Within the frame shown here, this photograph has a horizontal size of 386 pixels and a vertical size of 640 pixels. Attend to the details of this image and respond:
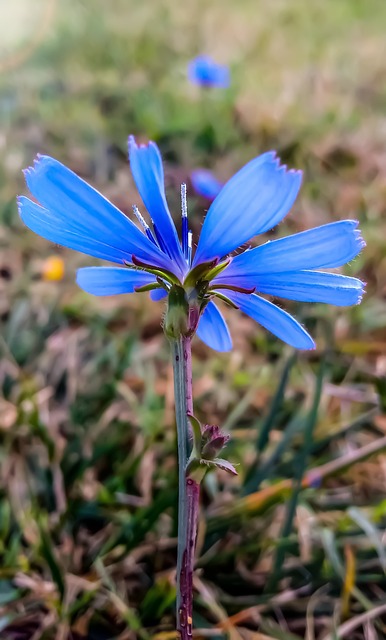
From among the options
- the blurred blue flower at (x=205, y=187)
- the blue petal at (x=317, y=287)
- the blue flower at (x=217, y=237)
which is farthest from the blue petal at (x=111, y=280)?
the blurred blue flower at (x=205, y=187)

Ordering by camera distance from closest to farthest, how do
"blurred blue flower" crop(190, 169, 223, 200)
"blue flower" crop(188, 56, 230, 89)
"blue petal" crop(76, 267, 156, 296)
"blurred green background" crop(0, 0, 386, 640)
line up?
1. "blue petal" crop(76, 267, 156, 296)
2. "blurred green background" crop(0, 0, 386, 640)
3. "blurred blue flower" crop(190, 169, 223, 200)
4. "blue flower" crop(188, 56, 230, 89)

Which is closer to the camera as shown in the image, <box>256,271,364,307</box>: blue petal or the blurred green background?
<box>256,271,364,307</box>: blue petal

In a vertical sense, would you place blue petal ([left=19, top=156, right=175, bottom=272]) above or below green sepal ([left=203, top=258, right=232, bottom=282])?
above

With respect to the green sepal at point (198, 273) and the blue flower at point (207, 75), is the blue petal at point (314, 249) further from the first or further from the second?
the blue flower at point (207, 75)

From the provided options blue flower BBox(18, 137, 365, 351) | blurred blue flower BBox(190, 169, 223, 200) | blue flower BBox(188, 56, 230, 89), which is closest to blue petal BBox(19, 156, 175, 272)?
blue flower BBox(18, 137, 365, 351)

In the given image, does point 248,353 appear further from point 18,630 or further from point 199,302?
point 199,302

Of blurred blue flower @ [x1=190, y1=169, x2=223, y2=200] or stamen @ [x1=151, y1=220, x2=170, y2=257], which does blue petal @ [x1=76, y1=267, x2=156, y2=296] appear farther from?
blurred blue flower @ [x1=190, y1=169, x2=223, y2=200]

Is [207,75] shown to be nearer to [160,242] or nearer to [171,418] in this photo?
[171,418]

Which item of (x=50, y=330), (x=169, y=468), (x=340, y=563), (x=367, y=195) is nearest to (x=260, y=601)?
(x=340, y=563)
